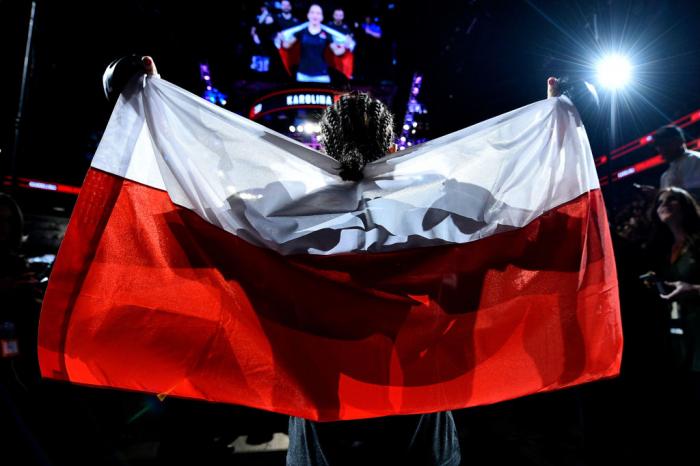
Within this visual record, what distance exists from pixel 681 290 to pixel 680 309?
0.56 feet

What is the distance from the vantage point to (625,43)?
27.1ft

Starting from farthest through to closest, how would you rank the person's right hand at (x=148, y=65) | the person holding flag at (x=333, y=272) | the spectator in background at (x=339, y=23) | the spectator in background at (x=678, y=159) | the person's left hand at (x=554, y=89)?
the spectator in background at (x=339, y=23) → the spectator in background at (x=678, y=159) → the person's left hand at (x=554, y=89) → the person's right hand at (x=148, y=65) → the person holding flag at (x=333, y=272)

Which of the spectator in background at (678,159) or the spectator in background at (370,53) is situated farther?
the spectator in background at (370,53)

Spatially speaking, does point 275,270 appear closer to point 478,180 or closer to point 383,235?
point 383,235

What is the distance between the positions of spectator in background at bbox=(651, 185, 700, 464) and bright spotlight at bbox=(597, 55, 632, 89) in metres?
6.44

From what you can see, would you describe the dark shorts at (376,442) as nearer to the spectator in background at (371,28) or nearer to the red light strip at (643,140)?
the red light strip at (643,140)

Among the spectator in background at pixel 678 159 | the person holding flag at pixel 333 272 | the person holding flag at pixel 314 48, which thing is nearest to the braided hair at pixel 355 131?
the person holding flag at pixel 333 272

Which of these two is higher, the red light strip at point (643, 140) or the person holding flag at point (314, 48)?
the person holding flag at point (314, 48)

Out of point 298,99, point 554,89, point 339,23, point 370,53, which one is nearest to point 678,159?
point 554,89

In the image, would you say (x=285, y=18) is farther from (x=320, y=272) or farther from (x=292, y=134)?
(x=320, y=272)

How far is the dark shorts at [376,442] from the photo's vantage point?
1.30 m

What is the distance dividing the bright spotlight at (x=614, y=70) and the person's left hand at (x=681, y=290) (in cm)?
696

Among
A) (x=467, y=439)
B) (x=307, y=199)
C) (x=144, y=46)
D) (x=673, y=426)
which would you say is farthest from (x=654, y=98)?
(x=144, y=46)

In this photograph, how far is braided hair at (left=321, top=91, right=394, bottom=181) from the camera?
158cm
